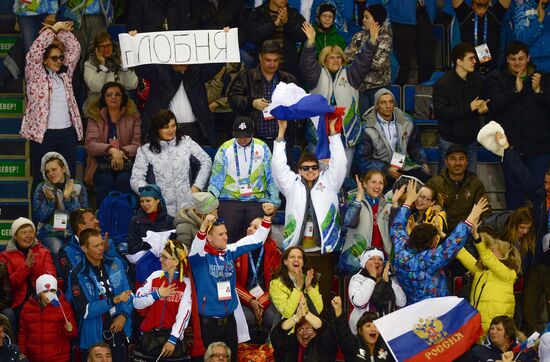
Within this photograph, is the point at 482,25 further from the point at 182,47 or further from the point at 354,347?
the point at 354,347

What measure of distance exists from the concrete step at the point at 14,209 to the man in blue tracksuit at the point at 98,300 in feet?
8.30

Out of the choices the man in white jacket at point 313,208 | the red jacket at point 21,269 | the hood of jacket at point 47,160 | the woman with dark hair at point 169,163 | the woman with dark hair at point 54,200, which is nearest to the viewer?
the red jacket at point 21,269

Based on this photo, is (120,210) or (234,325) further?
(120,210)

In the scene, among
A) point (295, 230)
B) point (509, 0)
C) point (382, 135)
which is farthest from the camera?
point (509, 0)

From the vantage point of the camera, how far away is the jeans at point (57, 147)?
17094 mm

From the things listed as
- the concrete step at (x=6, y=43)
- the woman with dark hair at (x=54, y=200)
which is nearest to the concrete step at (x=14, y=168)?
the concrete step at (x=6, y=43)

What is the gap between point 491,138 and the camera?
54.7ft

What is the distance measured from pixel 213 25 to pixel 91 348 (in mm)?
4685

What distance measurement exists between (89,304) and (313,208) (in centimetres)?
236

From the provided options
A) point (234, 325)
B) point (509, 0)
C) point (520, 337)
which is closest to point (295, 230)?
point (234, 325)

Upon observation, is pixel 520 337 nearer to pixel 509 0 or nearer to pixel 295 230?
pixel 295 230

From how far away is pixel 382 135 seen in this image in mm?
17219

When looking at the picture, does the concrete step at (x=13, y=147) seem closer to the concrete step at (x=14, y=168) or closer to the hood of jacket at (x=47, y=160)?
the concrete step at (x=14, y=168)

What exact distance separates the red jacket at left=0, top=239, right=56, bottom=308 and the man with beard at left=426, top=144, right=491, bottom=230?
3.77 meters
